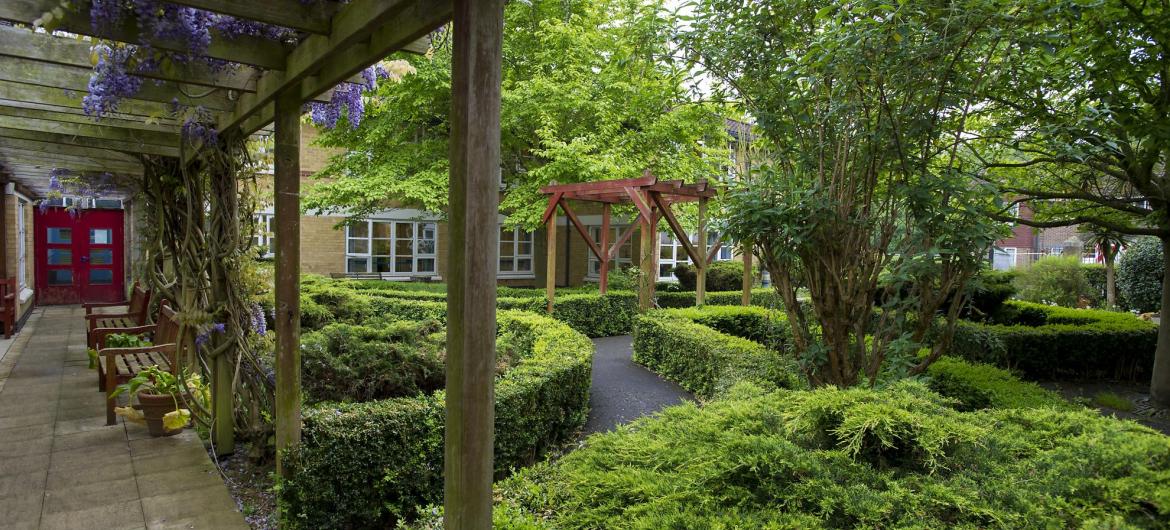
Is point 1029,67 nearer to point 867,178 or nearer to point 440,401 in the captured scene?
point 867,178

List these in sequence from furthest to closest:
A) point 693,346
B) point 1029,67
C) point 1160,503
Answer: point 693,346 < point 1029,67 < point 1160,503

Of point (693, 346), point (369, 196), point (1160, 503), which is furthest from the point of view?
point (369, 196)

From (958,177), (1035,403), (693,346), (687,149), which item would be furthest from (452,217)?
(687,149)

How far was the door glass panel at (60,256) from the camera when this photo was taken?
13.2 metres

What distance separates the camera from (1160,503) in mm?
2051

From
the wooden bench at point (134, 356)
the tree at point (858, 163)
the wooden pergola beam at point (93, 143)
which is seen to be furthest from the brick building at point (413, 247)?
the wooden pergola beam at point (93, 143)


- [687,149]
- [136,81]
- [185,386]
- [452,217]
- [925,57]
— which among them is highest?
[687,149]

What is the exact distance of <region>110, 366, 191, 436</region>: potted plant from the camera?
496 centimetres

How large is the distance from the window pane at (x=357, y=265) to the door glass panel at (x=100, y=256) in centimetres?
535

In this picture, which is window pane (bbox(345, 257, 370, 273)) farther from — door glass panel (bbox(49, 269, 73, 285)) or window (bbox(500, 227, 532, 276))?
door glass panel (bbox(49, 269, 73, 285))

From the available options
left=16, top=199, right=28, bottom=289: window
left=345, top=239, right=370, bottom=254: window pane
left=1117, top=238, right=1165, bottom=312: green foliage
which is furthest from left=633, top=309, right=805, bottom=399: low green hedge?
left=1117, top=238, right=1165, bottom=312: green foliage

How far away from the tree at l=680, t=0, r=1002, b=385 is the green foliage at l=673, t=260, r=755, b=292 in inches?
473

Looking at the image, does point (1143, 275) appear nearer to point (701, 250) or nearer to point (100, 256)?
point (701, 250)

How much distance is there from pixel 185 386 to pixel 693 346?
5251 millimetres
